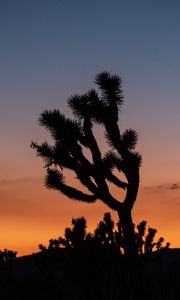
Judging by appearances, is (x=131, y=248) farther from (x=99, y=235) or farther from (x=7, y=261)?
(x=7, y=261)

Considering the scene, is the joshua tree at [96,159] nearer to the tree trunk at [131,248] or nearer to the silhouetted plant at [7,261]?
the tree trunk at [131,248]

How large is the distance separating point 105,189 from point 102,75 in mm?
2793

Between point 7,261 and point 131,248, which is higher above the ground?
point 7,261

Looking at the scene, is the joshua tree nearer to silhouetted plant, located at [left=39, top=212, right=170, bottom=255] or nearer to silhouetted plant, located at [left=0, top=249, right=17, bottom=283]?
silhouetted plant, located at [left=39, top=212, right=170, bottom=255]

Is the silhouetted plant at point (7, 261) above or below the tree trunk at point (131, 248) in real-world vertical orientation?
above

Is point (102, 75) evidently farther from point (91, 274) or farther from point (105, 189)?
point (91, 274)

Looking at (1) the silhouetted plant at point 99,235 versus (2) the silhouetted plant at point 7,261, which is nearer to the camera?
(1) the silhouetted plant at point 99,235

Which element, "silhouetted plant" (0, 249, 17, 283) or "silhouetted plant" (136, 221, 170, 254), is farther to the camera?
"silhouetted plant" (0, 249, 17, 283)

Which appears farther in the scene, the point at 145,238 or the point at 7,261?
the point at 7,261

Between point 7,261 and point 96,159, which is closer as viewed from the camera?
point 96,159

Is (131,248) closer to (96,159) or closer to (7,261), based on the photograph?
(96,159)

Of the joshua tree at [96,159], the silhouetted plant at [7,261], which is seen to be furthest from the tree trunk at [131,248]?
the silhouetted plant at [7,261]

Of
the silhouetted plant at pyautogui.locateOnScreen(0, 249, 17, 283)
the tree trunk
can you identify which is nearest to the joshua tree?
the tree trunk

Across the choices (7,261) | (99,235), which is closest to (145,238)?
(99,235)
